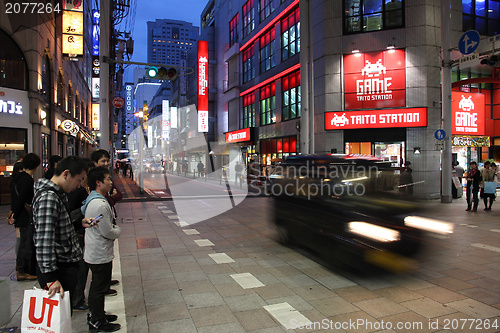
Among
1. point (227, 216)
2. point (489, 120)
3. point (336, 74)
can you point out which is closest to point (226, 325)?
point (227, 216)

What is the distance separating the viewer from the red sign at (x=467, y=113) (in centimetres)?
1850

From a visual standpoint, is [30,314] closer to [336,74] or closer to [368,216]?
[368,216]

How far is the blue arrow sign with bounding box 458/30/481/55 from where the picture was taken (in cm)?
1241

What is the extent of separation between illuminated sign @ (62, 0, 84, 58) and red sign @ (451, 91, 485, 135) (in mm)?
20905

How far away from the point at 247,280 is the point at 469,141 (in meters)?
18.9

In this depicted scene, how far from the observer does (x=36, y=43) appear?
14992 millimetres

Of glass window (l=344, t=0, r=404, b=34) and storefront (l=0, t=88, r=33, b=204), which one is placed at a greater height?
A: glass window (l=344, t=0, r=404, b=34)

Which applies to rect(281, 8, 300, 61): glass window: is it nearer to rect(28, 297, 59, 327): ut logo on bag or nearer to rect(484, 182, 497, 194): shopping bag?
rect(484, 182, 497, 194): shopping bag

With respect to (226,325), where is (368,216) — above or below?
above

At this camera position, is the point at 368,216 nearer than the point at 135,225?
Yes

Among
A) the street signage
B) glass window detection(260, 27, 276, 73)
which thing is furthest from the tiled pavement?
glass window detection(260, 27, 276, 73)

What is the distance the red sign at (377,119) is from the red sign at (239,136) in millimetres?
11860

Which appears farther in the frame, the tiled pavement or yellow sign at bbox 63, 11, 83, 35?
yellow sign at bbox 63, 11, 83, 35

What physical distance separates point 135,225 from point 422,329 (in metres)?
8.70
